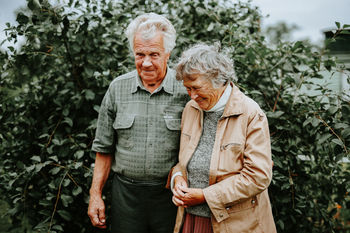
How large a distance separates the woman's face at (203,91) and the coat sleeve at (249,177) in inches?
9.3

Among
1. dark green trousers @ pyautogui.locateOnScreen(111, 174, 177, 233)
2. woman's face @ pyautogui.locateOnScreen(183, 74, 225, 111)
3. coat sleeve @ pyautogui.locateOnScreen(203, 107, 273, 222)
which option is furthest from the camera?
dark green trousers @ pyautogui.locateOnScreen(111, 174, 177, 233)

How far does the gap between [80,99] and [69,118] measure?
0.19 metres

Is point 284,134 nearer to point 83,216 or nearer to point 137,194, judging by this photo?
point 137,194

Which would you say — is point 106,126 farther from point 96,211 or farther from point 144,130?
point 96,211

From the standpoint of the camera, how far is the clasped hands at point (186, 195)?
1579mm

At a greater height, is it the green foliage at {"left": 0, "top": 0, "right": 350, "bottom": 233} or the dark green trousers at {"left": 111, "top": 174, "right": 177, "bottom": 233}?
the green foliage at {"left": 0, "top": 0, "right": 350, "bottom": 233}

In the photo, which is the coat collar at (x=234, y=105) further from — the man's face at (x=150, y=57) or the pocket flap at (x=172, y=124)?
the man's face at (x=150, y=57)

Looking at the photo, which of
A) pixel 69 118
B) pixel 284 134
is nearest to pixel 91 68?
pixel 69 118

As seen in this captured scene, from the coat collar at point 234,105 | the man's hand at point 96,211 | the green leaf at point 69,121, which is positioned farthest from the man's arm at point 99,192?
the coat collar at point 234,105

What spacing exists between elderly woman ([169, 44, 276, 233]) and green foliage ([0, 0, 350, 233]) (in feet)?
2.17

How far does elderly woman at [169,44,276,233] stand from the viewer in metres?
1.52

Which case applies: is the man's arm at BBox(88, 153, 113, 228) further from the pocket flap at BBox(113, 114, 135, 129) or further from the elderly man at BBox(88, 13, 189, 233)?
the pocket flap at BBox(113, 114, 135, 129)

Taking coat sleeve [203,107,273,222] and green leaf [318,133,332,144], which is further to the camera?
green leaf [318,133,332,144]

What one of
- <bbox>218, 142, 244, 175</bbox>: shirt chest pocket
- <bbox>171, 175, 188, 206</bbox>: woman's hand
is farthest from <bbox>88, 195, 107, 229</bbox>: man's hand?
<bbox>218, 142, 244, 175</bbox>: shirt chest pocket
